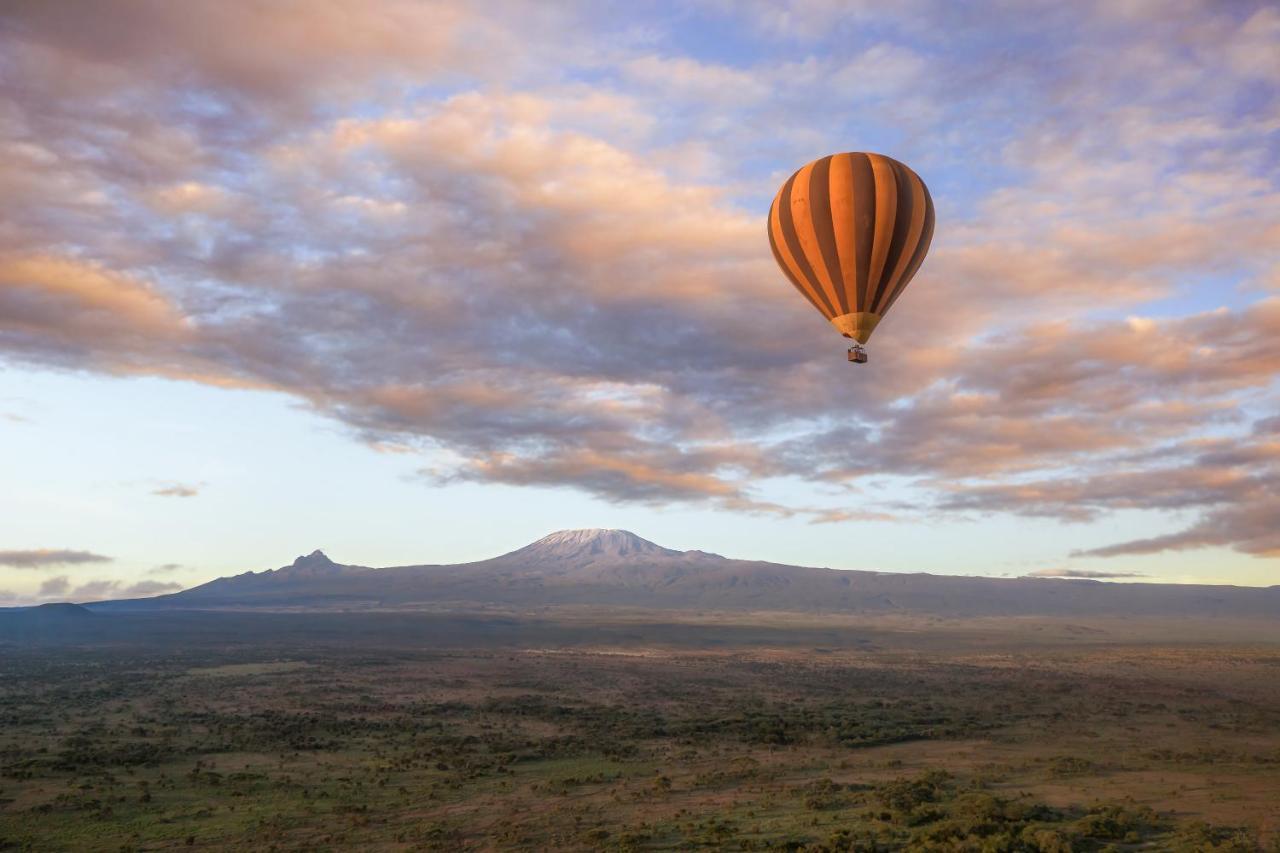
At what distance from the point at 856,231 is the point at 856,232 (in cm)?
4

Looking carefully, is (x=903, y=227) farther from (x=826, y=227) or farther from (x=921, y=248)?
(x=826, y=227)

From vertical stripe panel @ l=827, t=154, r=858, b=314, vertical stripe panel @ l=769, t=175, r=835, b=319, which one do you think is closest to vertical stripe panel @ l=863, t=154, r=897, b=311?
vertical stripe panel @ l=827, t=154, r=858, b=314

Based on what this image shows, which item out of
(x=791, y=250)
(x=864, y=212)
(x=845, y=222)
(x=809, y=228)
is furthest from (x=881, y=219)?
(x=791, y=250)

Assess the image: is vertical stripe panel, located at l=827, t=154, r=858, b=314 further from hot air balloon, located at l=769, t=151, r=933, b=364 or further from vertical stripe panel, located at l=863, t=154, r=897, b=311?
vertical stripe panel, located at l=863, t=154, r=897, b=311

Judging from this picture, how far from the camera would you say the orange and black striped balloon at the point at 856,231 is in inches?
1228

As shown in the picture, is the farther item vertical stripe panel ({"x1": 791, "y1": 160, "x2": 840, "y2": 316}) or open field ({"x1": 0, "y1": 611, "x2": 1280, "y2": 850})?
vertical stripe panel ({"x1": 791, "y1": 160, "x2": 840, "y2": 316})

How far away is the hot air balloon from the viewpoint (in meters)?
31.2

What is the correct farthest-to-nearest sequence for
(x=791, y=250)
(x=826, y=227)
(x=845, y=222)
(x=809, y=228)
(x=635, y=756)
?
(x=635, y=756) → (x=791, y=250) → (x=809, y=228) → (x=826, y=227) → (x=845, y=222)

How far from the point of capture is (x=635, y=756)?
37.4m

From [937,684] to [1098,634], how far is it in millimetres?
120753

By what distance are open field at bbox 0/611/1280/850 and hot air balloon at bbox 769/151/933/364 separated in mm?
16198

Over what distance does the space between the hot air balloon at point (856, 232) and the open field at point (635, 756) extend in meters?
16.2

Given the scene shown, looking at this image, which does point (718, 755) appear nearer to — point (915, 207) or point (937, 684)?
point (915, 207)

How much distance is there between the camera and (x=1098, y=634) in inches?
6580
